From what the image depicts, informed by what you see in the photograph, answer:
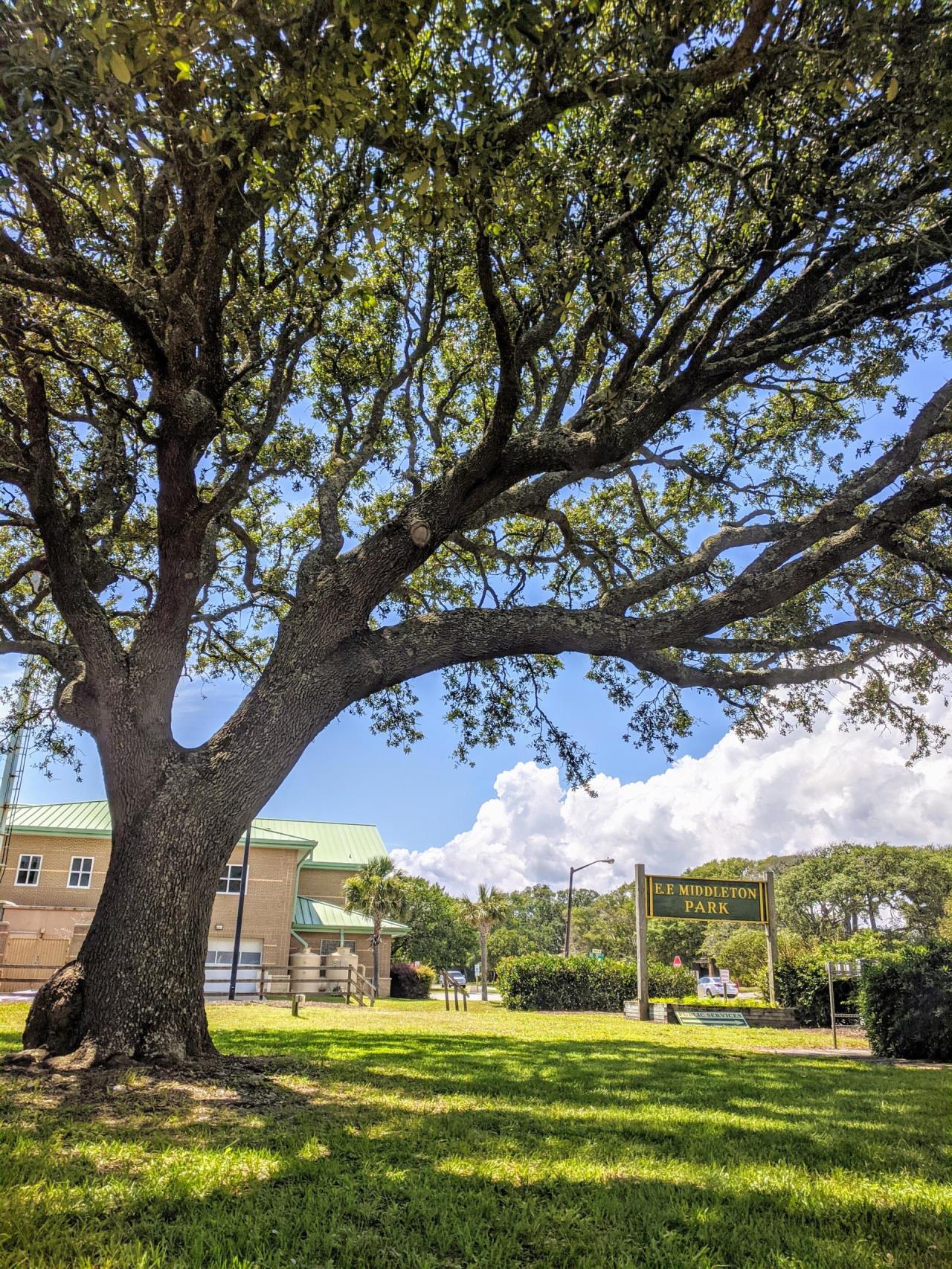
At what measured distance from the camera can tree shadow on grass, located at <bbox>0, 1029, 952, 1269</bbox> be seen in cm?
312

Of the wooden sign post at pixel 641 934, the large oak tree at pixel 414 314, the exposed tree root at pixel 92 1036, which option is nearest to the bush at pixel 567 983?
the wooden sign post at pixel 641 934

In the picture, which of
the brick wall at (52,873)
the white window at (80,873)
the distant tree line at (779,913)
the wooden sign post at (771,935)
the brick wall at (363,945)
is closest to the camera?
the wooden sign post at (771,935)

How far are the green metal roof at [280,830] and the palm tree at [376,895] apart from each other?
276cm

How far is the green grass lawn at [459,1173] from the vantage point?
3.12 meters

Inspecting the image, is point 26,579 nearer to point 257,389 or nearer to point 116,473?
point 116,473

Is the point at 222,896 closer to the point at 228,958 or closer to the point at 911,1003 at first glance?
the point at 228,958

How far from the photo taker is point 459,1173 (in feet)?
13.1

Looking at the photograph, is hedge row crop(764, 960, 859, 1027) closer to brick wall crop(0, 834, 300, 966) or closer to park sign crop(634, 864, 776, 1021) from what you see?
park sign crop(634, 864, 776, 1021)

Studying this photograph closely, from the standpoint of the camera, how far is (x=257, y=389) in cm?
1098

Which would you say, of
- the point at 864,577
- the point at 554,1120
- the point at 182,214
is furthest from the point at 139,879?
the point at 864,577

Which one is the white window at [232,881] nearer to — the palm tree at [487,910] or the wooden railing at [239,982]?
the wooden railing at [239,982]

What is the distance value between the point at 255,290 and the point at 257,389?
2016mm

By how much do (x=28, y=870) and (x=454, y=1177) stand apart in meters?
35.0

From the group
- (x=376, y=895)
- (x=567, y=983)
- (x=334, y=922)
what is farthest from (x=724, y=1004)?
(x=334, y=922)
